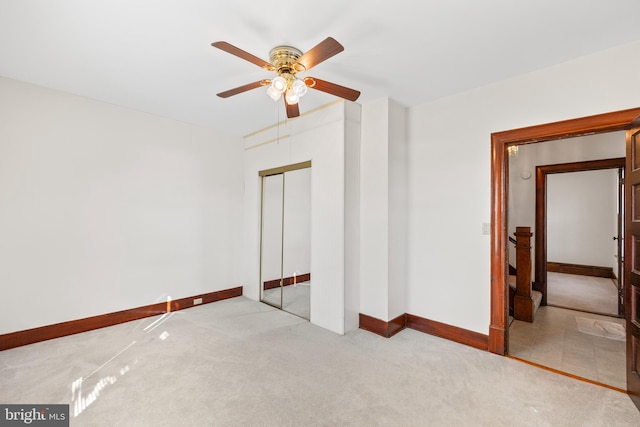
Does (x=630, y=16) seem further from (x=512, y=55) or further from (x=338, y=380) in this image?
(x=338, y=380)

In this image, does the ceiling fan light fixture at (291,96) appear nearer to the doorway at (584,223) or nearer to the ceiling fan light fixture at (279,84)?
the ceiling fan light fixture at (279,84)

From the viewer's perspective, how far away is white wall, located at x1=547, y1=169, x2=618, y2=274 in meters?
5.97

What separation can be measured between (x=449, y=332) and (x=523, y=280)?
1.41 metres

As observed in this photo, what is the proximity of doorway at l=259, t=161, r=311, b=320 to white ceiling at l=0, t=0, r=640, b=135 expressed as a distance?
1.35 m

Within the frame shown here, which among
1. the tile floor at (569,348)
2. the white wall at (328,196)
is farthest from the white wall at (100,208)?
the tile floor at (569,348)

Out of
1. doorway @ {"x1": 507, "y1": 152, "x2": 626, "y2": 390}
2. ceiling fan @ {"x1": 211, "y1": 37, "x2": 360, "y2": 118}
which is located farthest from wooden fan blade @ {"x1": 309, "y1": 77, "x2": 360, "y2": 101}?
doorway @ {"x1": 507, "y1": 152, "x2": 626, "y2": 390}

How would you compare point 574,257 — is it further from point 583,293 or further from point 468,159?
point 468,159

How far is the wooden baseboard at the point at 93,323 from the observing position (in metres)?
2.77

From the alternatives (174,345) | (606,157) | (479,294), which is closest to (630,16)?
(479,294)

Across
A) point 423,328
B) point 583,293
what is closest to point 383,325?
point 423,328

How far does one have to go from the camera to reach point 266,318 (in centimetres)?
358

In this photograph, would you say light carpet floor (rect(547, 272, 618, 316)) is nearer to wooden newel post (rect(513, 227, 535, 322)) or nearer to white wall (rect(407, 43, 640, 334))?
wooden newel post (rect(513, 227, 535, 322))

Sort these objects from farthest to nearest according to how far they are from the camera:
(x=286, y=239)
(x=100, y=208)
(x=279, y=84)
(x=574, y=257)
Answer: (x=574, y=257) → (x=286, y=239) → (x=100, y=208) → (x=279, y=84)

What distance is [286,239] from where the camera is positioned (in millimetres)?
4078
